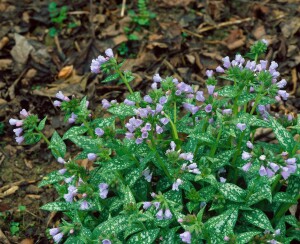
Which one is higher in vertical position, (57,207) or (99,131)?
(99,131)

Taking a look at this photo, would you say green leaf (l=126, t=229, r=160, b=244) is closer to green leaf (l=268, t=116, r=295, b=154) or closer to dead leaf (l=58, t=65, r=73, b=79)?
green leaf (l=268, t=116, r=295, b=154)

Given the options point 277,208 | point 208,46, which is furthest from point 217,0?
point 277,208

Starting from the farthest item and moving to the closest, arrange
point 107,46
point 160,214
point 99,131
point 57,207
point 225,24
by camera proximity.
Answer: point 225,24 → point 107,46 → point 57,207 → point 99,131 → point 160,214

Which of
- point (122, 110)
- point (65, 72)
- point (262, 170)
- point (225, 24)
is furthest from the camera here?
point (225, 24)

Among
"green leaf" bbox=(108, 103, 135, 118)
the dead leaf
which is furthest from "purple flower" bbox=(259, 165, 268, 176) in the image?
the dead leaf

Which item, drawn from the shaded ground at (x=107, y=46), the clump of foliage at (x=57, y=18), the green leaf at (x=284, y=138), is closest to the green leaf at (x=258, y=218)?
the green leaf at (x=284, y=138)

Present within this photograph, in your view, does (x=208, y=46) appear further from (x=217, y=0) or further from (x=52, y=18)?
(x=52, y=18)

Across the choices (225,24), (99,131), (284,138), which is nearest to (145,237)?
(99,131)

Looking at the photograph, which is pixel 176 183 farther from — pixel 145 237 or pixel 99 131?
pixel 99 131
